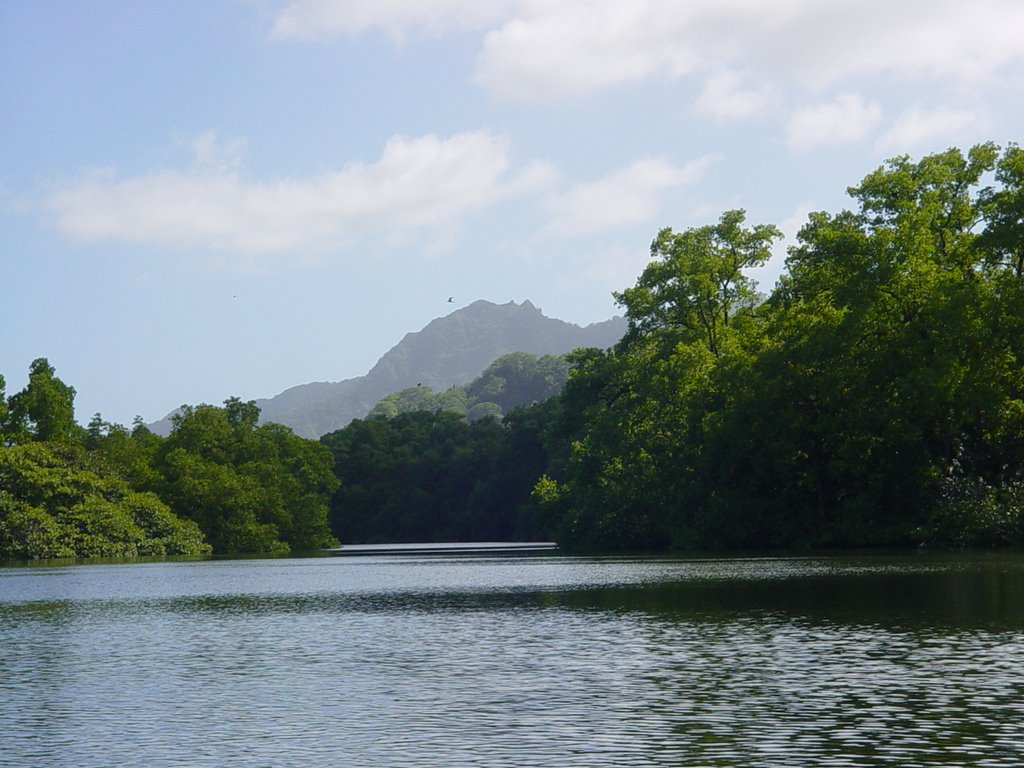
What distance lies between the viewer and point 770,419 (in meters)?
71.9

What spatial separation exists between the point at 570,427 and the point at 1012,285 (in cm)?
4893

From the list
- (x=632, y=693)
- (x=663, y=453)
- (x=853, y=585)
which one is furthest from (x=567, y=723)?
(x=663, y=453)

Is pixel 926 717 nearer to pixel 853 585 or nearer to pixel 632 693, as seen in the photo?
pixel 632 693

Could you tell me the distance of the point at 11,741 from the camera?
15.5 meters

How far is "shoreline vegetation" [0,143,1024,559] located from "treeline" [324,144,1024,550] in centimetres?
14

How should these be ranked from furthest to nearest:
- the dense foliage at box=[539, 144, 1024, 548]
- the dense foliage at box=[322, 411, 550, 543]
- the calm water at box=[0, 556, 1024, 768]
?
the dense foliage at box=[322, 411, 550, 543], the dense foliage at box=[539, 144, 1024, 548], the calm water at box=[0, 556, 1024, 768]

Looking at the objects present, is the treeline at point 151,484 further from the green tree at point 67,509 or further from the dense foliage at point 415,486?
the dense foliage at point 415,486

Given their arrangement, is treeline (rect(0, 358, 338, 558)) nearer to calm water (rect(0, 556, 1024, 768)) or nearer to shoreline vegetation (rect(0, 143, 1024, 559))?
shoreline vegetation (rect(0, 143, 1024, 559))

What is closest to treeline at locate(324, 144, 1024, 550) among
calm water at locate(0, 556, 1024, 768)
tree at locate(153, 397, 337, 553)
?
calm water at locate(0, 556, 1024, 768)

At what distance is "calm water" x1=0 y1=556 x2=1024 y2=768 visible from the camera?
1409cm

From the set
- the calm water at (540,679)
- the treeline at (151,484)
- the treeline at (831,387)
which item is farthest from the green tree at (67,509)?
the calm water at (540,679)

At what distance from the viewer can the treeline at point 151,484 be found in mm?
92812

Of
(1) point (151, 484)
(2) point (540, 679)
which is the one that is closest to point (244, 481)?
(1) point (151, 484)

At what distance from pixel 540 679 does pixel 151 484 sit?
98.6 meters
